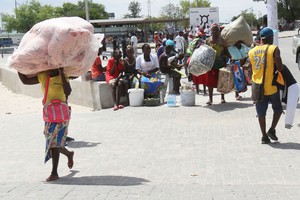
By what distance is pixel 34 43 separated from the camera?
19.9 feet

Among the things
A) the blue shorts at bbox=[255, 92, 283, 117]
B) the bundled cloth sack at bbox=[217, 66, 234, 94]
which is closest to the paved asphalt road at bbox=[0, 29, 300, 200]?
the bundled cloth sack at bbox=[217, 66, 234, 94]

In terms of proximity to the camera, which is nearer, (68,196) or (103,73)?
(68,196)

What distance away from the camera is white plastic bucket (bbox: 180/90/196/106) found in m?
11.6

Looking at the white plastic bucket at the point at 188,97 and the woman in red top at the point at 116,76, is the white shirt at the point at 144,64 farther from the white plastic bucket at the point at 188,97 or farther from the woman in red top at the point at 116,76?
the white plastic bucket at the point at 188,97

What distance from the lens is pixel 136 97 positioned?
39.7 feet

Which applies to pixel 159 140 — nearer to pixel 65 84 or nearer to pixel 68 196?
pixel 65 84

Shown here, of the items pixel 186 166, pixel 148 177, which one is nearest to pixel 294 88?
pixel 186 166

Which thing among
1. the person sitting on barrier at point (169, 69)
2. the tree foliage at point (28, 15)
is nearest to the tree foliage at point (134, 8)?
the tree foliage at point (28, 15)

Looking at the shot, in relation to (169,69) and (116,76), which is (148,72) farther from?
(169,69)

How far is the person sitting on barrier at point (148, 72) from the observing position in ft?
40.5

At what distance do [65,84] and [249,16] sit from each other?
10154 cm

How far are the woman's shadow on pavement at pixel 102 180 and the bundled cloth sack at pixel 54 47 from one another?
1.33 metres

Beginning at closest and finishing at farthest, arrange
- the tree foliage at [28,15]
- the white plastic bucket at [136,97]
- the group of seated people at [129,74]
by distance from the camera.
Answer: the white plastic bucket at [136,97], the group of seated people at [129,74], the tree foliage at [28,15]

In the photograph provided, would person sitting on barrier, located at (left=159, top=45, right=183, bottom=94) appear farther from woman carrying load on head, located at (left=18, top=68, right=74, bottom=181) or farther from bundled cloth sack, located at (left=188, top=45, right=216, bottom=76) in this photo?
woman carrying load on head, located at (left=18, top=68, right=74, bottom=181)
